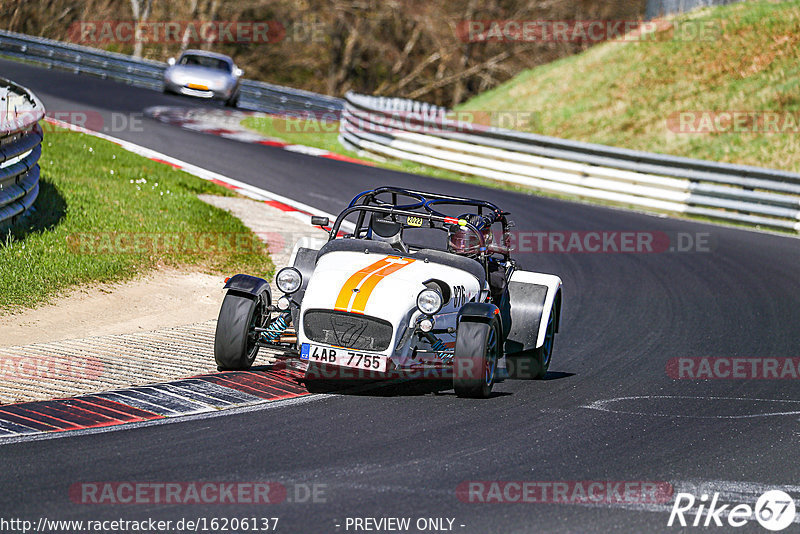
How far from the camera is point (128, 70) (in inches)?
1273

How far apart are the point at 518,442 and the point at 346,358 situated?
4.49 ft

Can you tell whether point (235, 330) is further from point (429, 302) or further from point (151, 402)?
point (429, 302)

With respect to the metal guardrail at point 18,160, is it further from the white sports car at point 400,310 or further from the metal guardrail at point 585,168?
the metal guardrail at point 585,168

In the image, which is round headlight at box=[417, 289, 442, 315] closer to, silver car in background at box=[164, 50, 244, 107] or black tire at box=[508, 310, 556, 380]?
black tire at box=[508, 310, 556, 380]

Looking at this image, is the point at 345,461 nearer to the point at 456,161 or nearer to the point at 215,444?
the point at 215,444

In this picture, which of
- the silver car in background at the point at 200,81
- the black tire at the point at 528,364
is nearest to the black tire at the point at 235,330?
the black tire at the point at 528,364

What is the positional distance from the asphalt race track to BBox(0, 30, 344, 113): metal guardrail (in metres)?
20.9

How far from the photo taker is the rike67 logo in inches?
223

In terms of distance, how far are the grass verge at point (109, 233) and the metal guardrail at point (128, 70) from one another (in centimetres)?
1501

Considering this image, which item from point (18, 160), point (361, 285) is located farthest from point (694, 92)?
point (361, 285)

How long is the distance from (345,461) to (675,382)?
151 inches

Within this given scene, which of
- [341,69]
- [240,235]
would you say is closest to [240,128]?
[240,235]

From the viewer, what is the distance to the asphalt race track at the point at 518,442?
5.56 metres

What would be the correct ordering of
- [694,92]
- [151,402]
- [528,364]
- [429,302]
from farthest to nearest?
[694,92] < [528,364] < [429,302] < [151,402]
